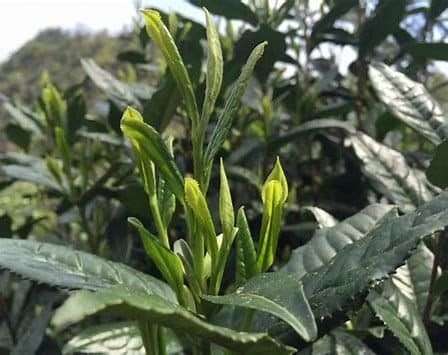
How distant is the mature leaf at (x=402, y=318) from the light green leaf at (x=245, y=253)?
24 centimetres

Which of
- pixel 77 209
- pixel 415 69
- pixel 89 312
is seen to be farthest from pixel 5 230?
pixel 89 312

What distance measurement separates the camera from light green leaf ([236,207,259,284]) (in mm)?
879

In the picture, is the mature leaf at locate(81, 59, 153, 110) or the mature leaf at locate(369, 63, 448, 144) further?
the mature leaf at locate(81, 59, 153, 110)

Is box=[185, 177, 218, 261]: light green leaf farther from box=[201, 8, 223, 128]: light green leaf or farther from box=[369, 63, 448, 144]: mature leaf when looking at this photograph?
box=[369, 63, 448, 144]: mature leaf

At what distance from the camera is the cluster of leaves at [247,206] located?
83 cm

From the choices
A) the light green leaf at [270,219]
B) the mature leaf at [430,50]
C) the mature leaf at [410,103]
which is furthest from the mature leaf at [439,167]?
the mature leaf at [430,50]

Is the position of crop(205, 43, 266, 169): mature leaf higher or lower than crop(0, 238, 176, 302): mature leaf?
higher

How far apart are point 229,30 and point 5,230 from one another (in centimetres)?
92

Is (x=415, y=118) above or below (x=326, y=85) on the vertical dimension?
above

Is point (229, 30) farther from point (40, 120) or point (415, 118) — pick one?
point (415, 118)

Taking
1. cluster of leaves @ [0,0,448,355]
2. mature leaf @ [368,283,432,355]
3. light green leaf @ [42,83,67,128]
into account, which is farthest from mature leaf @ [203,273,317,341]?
light green leaf @ [42,83,67,128]

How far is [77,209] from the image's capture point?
202 cm

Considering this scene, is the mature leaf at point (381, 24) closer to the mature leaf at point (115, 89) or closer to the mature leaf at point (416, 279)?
the mature leaf at point (115, 89)

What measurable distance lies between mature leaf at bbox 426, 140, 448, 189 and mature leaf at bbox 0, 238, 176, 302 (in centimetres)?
44
